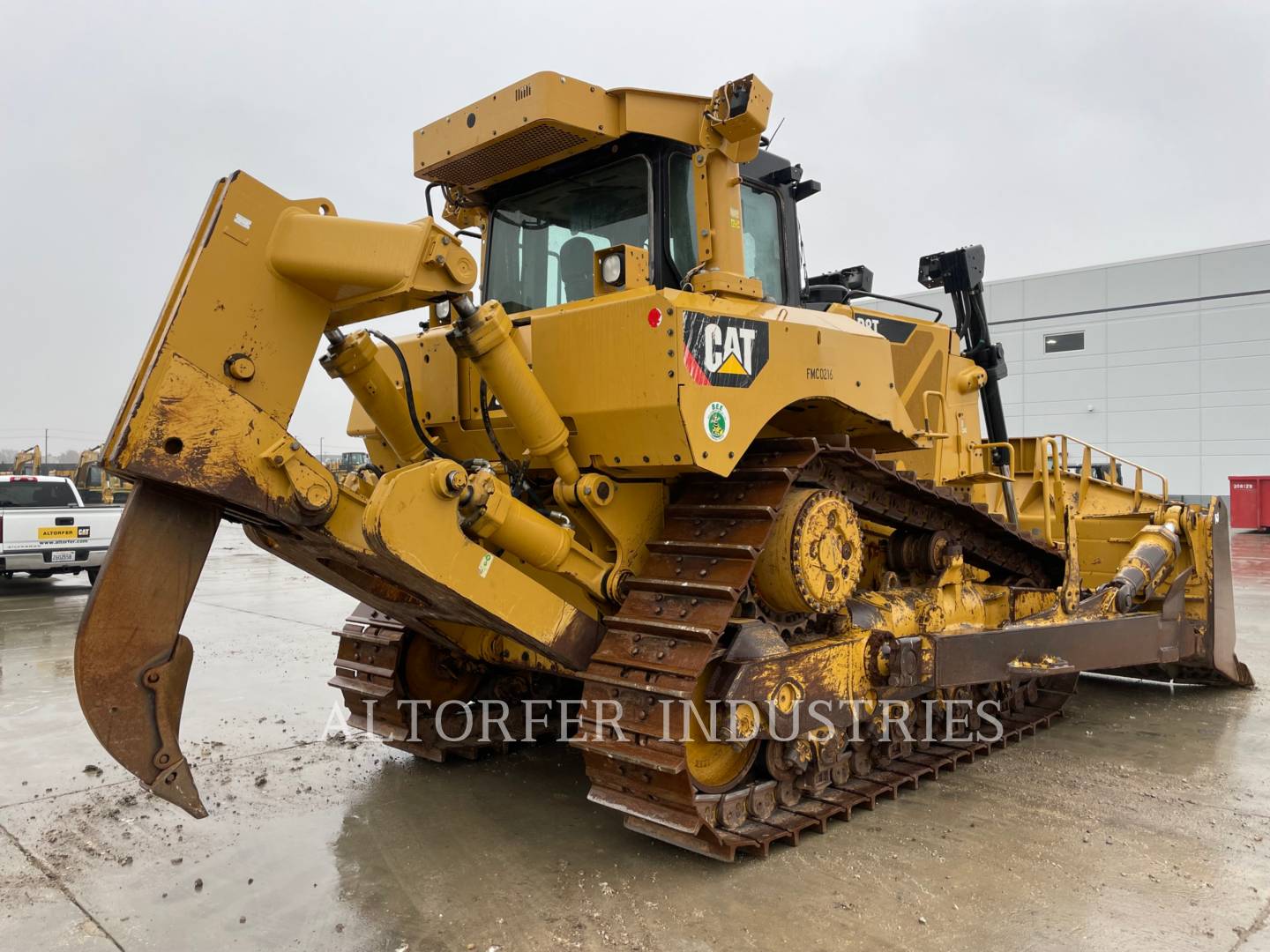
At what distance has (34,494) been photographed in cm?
1402

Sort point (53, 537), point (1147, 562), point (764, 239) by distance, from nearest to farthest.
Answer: point (764, 239), point (1147, 562), point (53, 537)

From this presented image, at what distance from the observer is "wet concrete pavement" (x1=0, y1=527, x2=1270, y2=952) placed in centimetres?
334

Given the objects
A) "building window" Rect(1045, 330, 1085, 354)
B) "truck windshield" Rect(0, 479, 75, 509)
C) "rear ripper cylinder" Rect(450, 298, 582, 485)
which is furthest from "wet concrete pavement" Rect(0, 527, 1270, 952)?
"building window" Rect(1045, 330, 1085, 354)

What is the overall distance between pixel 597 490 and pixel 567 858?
1571mm

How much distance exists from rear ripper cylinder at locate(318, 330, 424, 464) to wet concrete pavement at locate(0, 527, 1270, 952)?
1.80 m

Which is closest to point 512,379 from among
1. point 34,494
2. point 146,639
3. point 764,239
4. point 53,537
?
point 146,639

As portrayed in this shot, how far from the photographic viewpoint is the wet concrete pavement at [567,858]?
3.34m

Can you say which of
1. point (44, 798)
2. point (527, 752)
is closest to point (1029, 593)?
point (527, 752)

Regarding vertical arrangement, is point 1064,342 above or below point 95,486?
above

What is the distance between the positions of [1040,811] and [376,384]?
3.77 metres

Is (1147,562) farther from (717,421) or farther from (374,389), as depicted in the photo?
(374,389)

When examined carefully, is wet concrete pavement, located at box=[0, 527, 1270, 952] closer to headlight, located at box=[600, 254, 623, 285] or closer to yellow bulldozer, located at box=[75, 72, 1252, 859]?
yellow bulldozer, located at box=[75, 72, 1252, 859]

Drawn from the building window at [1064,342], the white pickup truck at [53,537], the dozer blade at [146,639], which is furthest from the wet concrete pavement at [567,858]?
the building window at [1064,342]

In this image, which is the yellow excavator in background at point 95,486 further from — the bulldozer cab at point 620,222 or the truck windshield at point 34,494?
the bulldozer cab at point 620,222
